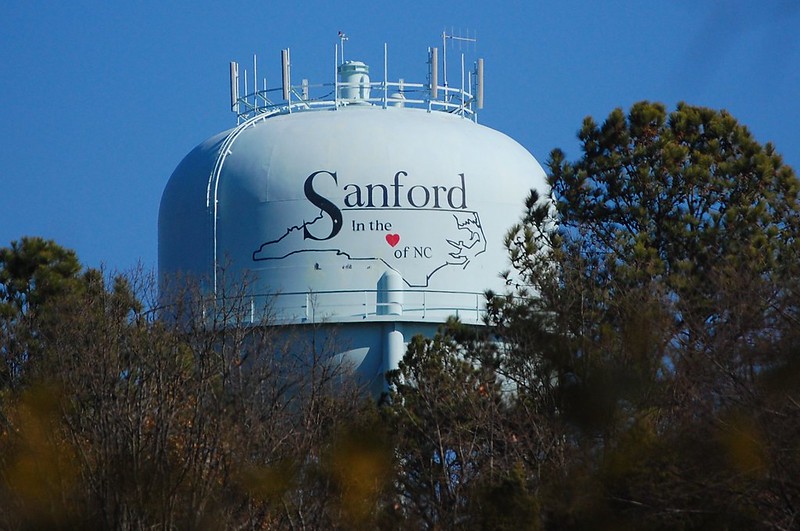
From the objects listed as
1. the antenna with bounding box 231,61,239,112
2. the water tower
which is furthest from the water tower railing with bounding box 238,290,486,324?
the antenna with bounding box 231,61,239,112

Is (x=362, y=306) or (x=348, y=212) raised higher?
(x=348, y=212)

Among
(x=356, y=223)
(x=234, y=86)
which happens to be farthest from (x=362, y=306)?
(x=234, y=86)

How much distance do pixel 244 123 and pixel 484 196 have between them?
16.8ft

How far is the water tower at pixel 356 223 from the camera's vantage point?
32688 millimetres

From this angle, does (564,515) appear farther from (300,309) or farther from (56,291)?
(56,291)

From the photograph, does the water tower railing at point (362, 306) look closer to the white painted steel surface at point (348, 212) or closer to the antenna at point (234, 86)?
the white painted steel surface at point (348, 212)

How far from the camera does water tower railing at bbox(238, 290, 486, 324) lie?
107 feet

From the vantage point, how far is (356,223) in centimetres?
3306

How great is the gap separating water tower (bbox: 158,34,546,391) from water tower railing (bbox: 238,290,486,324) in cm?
3

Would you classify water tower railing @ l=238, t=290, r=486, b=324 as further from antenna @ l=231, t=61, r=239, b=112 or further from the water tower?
antenna @ l=231, t=61, r=239, b=112

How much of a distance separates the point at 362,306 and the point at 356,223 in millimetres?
1557

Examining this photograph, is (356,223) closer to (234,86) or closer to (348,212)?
(348,212)

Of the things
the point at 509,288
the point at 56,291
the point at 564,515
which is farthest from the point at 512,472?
the point at 56,291

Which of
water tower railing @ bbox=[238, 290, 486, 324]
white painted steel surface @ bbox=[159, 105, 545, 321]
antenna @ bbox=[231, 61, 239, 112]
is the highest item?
antenna @ bbox=[231, 61, 239, 112]
